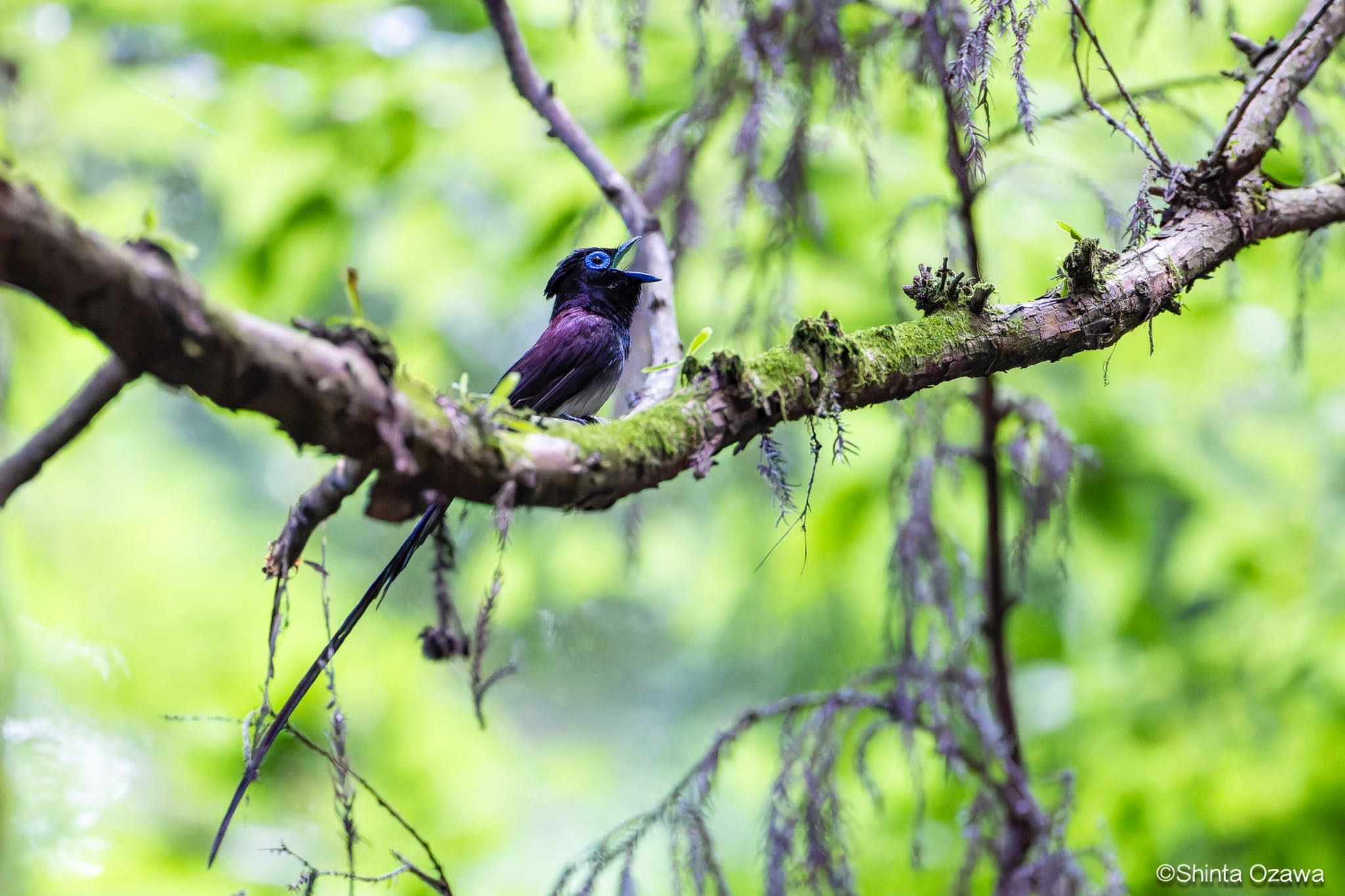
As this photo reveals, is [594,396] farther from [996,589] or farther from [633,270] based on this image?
[996,589]

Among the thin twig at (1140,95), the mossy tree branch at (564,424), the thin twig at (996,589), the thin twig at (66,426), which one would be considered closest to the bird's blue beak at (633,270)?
the thin twig at (996,589)

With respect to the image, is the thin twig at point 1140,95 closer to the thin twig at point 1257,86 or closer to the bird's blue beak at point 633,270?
the thin twig at point 1257,86

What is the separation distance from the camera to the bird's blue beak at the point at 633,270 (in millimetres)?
2934

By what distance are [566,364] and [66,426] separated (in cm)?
240

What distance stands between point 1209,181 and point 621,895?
7.63ft

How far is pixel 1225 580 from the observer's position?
3578 mm

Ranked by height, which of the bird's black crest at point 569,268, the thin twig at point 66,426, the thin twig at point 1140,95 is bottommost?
the thin twig at point 66,426

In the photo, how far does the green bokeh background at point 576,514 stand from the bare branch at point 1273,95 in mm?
747

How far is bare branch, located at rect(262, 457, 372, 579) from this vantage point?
4.34ft

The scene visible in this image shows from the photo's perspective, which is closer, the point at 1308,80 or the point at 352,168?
the point at 1308,80

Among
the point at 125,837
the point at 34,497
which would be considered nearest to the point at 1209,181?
the point at 125,837

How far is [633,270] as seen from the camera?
388 cm

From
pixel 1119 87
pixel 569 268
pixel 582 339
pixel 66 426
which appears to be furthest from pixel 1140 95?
pixel 66 426

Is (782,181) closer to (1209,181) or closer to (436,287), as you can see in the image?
(1209,181)
